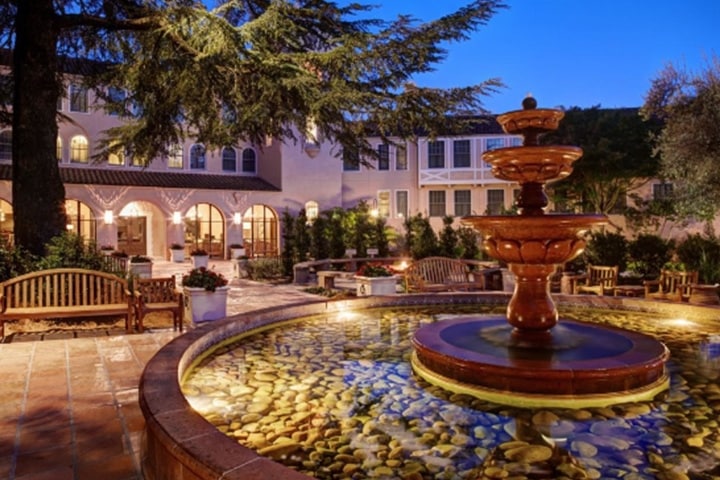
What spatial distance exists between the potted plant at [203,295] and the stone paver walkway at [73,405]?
1.15 m

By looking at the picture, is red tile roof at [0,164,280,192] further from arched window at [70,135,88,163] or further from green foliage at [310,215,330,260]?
green foliage at [310,215,330,260]

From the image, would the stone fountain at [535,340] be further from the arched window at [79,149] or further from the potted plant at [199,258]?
the arched window at [79,149]

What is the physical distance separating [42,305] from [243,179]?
79.7 feet

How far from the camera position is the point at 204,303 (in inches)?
365

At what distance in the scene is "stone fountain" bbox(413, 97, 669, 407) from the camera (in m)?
4.61

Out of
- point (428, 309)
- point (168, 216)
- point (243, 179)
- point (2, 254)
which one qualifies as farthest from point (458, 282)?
point (243, 179)

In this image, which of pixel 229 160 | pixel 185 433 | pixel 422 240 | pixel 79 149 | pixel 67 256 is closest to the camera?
pixel 185 433

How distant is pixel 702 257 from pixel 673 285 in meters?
2.80

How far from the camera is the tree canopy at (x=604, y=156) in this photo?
1037 inches

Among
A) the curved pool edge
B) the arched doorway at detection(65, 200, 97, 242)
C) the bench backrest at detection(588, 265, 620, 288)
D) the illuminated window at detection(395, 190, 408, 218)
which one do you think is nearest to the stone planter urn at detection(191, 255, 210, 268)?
the arched doorway at detection(65, 200, 97, 242)

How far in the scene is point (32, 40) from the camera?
1033cm

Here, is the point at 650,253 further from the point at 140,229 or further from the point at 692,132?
the point at 140,229

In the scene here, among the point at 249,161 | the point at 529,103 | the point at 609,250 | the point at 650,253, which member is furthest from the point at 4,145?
the point at 529,103

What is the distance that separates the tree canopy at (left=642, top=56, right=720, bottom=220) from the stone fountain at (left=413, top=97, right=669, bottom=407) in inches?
386
